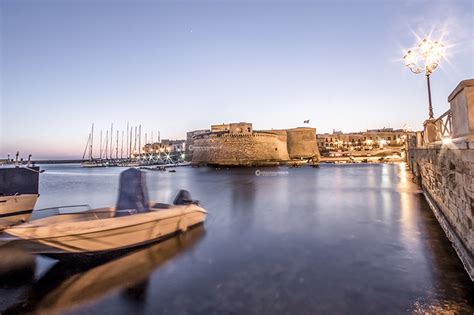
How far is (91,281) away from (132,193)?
2227 millimetres

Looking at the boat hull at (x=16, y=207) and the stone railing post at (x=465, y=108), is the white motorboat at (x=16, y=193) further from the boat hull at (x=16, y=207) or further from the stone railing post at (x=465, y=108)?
the stone railing post at (x=465, y=108)

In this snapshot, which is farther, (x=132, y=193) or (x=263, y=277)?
(x=132, y=193)

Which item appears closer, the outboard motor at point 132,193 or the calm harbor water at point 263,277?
the calm harbor water at point 263,277

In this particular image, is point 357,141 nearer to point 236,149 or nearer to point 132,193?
point 236,149

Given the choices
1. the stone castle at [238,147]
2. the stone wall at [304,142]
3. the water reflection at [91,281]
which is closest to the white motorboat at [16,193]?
the water reflection at [91,281]

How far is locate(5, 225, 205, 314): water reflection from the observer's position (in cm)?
353

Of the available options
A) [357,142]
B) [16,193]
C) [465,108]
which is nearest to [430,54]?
[465,108]

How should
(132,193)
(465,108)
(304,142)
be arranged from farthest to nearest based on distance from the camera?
1. (304,142)
2. (132,193)
3. (465,108)

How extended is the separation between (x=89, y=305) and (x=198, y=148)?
53.0 metres

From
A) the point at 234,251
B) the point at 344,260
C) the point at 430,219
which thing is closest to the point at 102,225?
the point at 234,251

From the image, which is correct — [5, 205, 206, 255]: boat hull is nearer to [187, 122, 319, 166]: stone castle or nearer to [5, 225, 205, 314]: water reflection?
[5, 225, 205, 314]: water reflection

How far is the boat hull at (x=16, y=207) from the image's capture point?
7.17 meters

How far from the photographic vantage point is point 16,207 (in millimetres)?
7484

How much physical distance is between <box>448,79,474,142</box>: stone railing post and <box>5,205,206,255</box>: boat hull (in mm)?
6171
